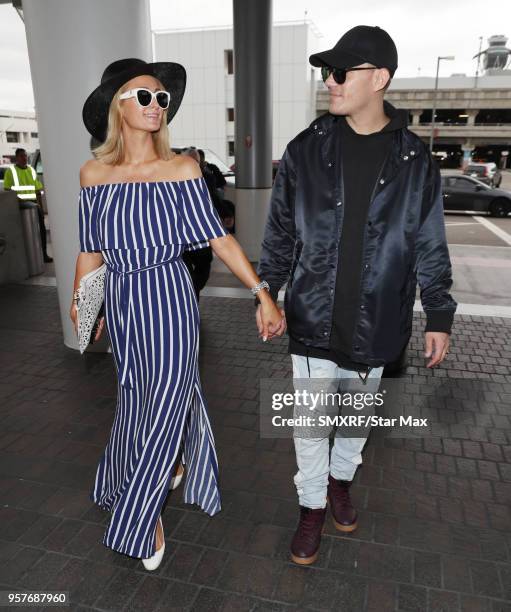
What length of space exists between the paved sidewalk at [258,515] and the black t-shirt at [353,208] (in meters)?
1.18

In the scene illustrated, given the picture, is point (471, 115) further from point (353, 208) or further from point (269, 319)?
point (269, 319)

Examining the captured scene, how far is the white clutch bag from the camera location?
2.60 m

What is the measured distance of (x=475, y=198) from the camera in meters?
17.7

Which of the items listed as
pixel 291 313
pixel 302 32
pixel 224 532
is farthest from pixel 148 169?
pixel 302 32

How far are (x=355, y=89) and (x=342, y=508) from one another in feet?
7.11

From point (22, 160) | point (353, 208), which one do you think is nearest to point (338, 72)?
point (353, 208)

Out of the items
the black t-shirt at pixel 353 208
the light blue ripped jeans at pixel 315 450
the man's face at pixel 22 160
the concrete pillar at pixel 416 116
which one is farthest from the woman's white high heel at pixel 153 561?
the concrete pillar at pixel 416 116

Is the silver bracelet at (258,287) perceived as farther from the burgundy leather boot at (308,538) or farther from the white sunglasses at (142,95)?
the burgundy leather boot at (308,538)

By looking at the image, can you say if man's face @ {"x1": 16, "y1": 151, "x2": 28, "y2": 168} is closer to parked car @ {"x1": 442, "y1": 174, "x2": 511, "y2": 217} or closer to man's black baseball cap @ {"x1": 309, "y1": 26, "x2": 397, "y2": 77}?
man's black baseball cap @ {"x1": 309, "y1": 26, "x2": 397, "y2": 77}

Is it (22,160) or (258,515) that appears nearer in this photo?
(258,515)

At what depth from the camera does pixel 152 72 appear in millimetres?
2500

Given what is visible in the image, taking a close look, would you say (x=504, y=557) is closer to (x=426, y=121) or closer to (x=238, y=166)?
(x=238, y=166)

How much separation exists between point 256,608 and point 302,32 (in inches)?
1648

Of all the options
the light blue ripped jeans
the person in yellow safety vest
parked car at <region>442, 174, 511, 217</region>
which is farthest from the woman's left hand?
parked car at <region>442, 174, 511, 217</region>
